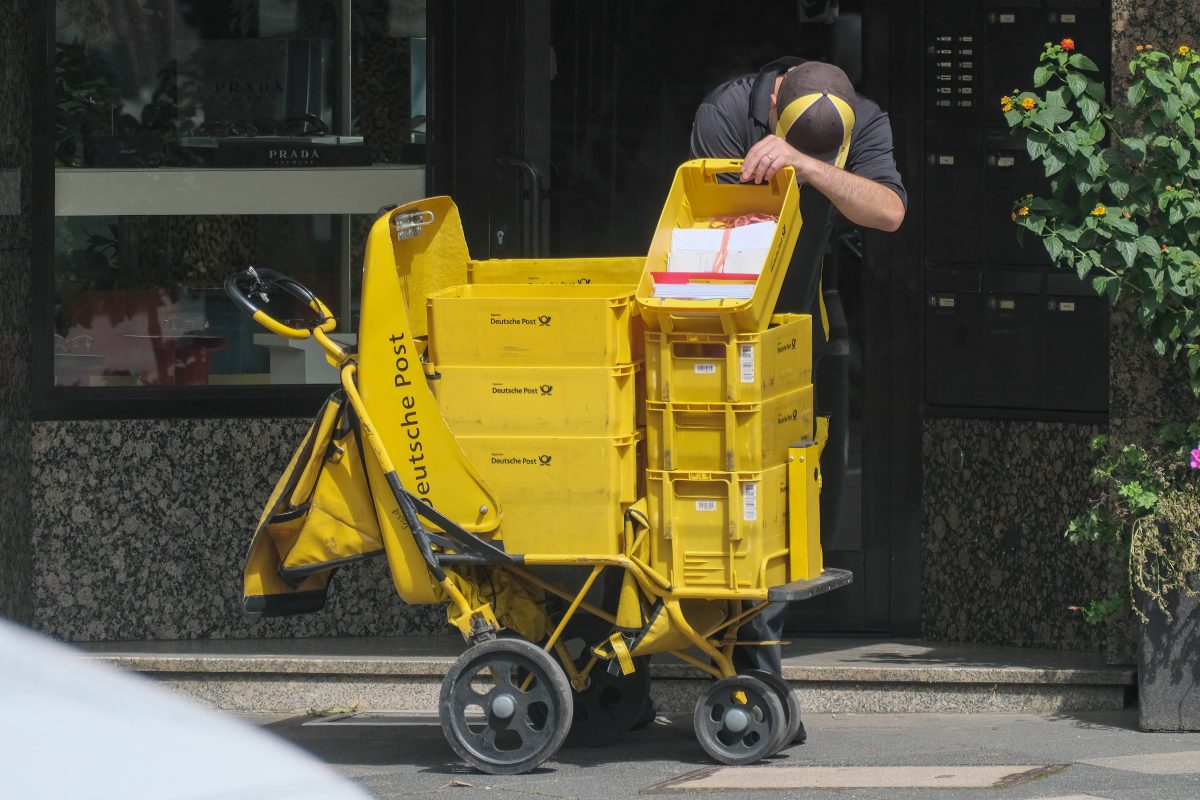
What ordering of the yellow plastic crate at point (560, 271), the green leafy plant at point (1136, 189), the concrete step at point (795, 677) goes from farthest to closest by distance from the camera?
the concrete step at point (795, 677) → the yellow plastic crate at point (560, 271) → the green leafy plant at point (1136, 189)

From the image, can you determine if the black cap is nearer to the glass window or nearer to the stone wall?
the glass window

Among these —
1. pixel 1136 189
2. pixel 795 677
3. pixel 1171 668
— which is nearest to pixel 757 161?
pixel 1136 189

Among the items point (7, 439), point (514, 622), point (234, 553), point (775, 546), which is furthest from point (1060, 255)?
point (7, 439)

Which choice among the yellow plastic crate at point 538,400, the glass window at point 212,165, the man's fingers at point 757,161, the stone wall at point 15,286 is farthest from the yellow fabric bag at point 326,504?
the stone wall at point 15,286

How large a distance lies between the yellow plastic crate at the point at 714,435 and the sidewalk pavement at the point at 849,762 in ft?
2.97

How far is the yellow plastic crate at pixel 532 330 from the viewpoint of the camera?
219 inches

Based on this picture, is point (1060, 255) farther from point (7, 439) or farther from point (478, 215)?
point (7, 439)

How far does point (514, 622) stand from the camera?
5914 mm

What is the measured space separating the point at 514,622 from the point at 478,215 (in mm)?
1996

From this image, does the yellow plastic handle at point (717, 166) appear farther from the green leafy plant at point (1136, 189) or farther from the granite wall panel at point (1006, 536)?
the granite wall panel at point (1006, 536)

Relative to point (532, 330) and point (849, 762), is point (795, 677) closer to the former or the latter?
point (849, 762)

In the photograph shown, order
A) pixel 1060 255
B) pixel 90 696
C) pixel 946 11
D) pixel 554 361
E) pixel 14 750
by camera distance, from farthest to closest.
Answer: pixel 946 11
pixel 1060 255
pixel 554 361
pixel 90 696
pixel 14 750

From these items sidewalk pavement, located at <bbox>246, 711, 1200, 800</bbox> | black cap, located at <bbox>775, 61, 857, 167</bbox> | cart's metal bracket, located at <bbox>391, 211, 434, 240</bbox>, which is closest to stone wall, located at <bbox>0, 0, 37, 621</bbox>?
sidewalk pavement, located at <bbox>246, 711, 1200, 800</bbox>

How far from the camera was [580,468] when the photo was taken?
5.62 meters
